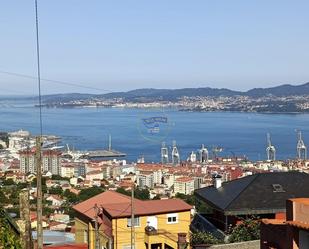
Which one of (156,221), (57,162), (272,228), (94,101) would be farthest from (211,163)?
(272,228)

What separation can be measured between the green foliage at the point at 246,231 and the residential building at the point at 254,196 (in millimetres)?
280

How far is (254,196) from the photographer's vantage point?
8.15 metres

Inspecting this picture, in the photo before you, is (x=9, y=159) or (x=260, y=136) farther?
(x=260, y=136)

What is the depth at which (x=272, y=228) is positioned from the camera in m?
4.74

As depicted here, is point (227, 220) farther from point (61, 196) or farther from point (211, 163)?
point (211, 163)

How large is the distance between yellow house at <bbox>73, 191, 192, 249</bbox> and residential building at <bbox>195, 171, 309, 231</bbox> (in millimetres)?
1196

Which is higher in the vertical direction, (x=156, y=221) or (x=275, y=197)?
(x=275, y=197)

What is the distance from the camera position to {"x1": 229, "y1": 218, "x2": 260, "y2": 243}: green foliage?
7363 millimetres

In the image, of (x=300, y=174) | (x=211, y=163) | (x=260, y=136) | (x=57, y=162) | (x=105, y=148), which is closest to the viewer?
(x=300, y=174)

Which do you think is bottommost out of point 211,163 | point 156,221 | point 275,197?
point 211,163

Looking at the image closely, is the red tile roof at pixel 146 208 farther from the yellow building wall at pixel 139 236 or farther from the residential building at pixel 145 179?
the residential building at pixel 145 179

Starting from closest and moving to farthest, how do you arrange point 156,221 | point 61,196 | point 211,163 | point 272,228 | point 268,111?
point 272,228
point 156,221
point 61,196
point 211,163
point 268,111

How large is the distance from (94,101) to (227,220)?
404ft

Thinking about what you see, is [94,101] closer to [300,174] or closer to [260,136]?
[260,136]
